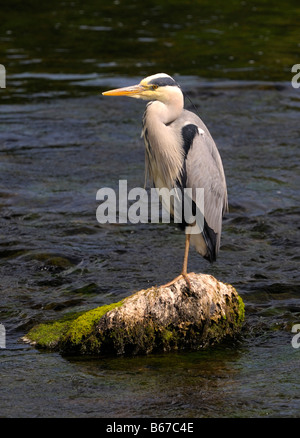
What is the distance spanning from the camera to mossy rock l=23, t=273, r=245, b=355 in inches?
241

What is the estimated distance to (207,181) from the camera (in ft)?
23.1

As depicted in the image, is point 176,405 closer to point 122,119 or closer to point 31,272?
point 31,272

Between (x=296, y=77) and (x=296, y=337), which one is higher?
(x=296, y=77)

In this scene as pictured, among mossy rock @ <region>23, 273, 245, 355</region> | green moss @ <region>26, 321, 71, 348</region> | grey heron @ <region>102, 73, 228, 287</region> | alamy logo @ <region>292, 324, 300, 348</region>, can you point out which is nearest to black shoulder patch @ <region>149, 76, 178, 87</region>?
grey heron @ <region>102, 73, 228, 287</region>

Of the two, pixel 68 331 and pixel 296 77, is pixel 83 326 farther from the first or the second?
pixel 296 77

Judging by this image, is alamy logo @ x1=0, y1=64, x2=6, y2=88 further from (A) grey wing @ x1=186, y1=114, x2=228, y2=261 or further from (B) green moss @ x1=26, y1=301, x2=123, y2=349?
(B) green moss @ x1=26, y1=301, x2=123, y2=349

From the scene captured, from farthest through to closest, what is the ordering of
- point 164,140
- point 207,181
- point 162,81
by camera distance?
1. point 207,181
2. point 164,140
3. point 162,81

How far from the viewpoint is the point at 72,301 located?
24.7ft

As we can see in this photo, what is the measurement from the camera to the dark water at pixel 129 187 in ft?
18.6

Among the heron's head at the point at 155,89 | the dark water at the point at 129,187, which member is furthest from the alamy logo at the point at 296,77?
the heron's head at the point at 155,89

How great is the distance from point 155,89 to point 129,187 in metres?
4.66

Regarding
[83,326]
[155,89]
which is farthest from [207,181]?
[83,326]

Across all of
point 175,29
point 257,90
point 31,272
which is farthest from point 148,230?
point 175,29

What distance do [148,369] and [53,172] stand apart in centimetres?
601
